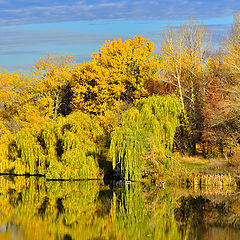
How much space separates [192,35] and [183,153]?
13.6m

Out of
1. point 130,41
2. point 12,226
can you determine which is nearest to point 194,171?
point 12,226

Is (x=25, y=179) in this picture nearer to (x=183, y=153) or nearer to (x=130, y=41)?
(x=183, y=153)

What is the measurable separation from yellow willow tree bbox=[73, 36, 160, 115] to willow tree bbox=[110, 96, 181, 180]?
15.2 meters

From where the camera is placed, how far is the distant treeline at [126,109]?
36.1 meters

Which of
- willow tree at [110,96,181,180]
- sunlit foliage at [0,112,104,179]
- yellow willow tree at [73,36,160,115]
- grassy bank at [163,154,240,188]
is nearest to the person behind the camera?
grassy bank at [163,154,240,188]

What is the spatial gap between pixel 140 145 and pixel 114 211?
900cm

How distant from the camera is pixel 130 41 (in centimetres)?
5634

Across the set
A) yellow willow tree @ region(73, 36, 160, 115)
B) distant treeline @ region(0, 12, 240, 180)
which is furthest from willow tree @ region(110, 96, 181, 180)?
yellow willow tree @ region(73, 36, 160, 115)

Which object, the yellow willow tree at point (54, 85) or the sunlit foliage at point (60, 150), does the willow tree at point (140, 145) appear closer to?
the sunlit foliage at point (60, 150)

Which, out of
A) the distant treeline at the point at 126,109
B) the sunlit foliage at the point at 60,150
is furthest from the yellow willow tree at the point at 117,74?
the sunlit foliage at the point at 60,150

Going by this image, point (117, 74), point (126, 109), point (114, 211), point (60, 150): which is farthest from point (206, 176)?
point (117, 74)

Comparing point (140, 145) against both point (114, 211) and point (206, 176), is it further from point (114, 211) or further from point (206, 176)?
point (114, 211)

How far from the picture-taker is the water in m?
21.4

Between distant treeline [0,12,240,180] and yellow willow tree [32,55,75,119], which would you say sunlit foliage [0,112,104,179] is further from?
yellow willow tree [32,55,75,119]
